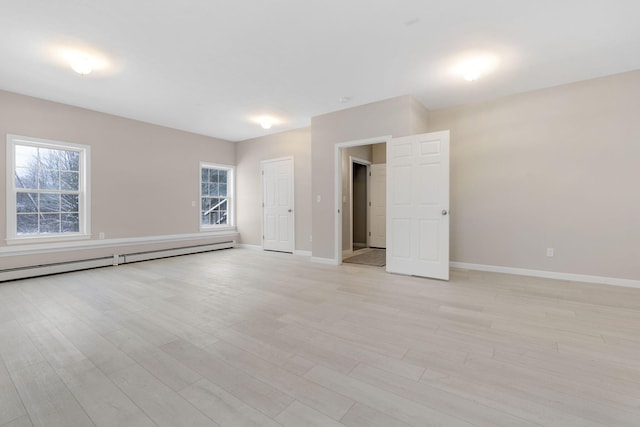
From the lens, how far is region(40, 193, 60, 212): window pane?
175 inches

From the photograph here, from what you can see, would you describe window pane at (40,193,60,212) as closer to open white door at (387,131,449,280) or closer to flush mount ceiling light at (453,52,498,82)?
open white door at (387,131,449,280)

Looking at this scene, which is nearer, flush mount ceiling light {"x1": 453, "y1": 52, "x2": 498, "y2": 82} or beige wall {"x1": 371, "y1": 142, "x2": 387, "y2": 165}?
flush mount ceiling light {"x1": 453, "y1": 52, "x2": 498, "y2": 82}

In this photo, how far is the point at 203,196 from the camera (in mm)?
6715

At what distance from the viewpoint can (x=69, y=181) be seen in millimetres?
4719

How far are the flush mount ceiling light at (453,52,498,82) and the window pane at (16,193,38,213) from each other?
6.48 m

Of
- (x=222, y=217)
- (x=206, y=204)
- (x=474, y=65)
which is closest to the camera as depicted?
(x=474, y=65)

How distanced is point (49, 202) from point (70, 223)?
44 centimetres

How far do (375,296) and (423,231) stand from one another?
1374 mm

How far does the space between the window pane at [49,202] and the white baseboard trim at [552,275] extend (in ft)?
22.2

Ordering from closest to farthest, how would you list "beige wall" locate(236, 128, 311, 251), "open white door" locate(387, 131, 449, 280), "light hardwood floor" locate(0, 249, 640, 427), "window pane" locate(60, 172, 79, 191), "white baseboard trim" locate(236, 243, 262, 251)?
"light hardwood floor" locate(0, 249, 640, 427), "open white door" locate(387, 131, 449, 280), "window pane" locate(60, 172, 79, 191), "beige wall" locate(236, 128, 311, 251), "white baseboard trim" locate(236, 243, 262, 251)

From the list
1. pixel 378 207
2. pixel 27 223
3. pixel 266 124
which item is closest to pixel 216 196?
pixel 266 124

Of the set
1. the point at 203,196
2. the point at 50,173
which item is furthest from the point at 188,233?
the point at 50,173

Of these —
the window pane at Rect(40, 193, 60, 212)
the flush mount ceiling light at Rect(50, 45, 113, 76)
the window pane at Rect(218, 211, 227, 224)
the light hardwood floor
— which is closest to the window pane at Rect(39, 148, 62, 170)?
the window pane at Rect(40, 193, 60, 212)

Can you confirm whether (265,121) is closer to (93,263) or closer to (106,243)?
(106,243)
